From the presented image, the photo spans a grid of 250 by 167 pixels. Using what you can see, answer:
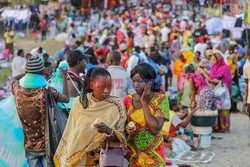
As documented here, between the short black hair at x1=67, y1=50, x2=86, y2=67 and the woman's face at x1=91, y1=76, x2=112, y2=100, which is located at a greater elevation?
the short black hair at x1=67, y1=50, x2=86, y2=67

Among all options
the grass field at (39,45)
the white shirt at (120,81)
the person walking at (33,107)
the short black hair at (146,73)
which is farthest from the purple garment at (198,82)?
the grass field at (39,45)

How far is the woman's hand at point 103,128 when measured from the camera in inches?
162

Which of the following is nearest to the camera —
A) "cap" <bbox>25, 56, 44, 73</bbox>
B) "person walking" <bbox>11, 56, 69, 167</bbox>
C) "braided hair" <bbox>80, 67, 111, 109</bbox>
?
"braided hair" <bbox>80, 67, 111, 109</bbox>

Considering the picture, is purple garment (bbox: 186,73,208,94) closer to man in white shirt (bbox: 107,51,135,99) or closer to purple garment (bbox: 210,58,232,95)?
purple garment (bbox: 210,58,232,95)

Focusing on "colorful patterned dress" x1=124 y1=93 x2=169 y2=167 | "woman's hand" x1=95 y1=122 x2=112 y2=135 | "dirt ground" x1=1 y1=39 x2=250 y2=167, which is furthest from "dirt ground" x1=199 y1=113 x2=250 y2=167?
"woman's hand" x1=95 y1=122 x2=112 y2=135

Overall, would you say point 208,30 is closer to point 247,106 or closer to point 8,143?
point 247,106

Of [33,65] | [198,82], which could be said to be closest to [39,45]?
[198,82]

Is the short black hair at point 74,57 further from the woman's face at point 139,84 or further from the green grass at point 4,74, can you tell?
the green grass at point 4,74

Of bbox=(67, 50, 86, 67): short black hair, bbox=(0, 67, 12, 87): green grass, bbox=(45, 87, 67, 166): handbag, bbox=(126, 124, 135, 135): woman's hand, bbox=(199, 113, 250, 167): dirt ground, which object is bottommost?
bbox=(199, 113, 250, 167): dirt ground

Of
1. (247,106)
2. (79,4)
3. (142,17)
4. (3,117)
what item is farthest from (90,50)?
(79,4)

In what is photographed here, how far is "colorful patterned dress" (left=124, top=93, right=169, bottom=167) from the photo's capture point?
433cm

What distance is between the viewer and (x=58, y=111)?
549cm

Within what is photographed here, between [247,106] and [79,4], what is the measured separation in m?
34.1

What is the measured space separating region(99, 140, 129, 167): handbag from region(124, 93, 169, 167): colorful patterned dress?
12 centimetres
